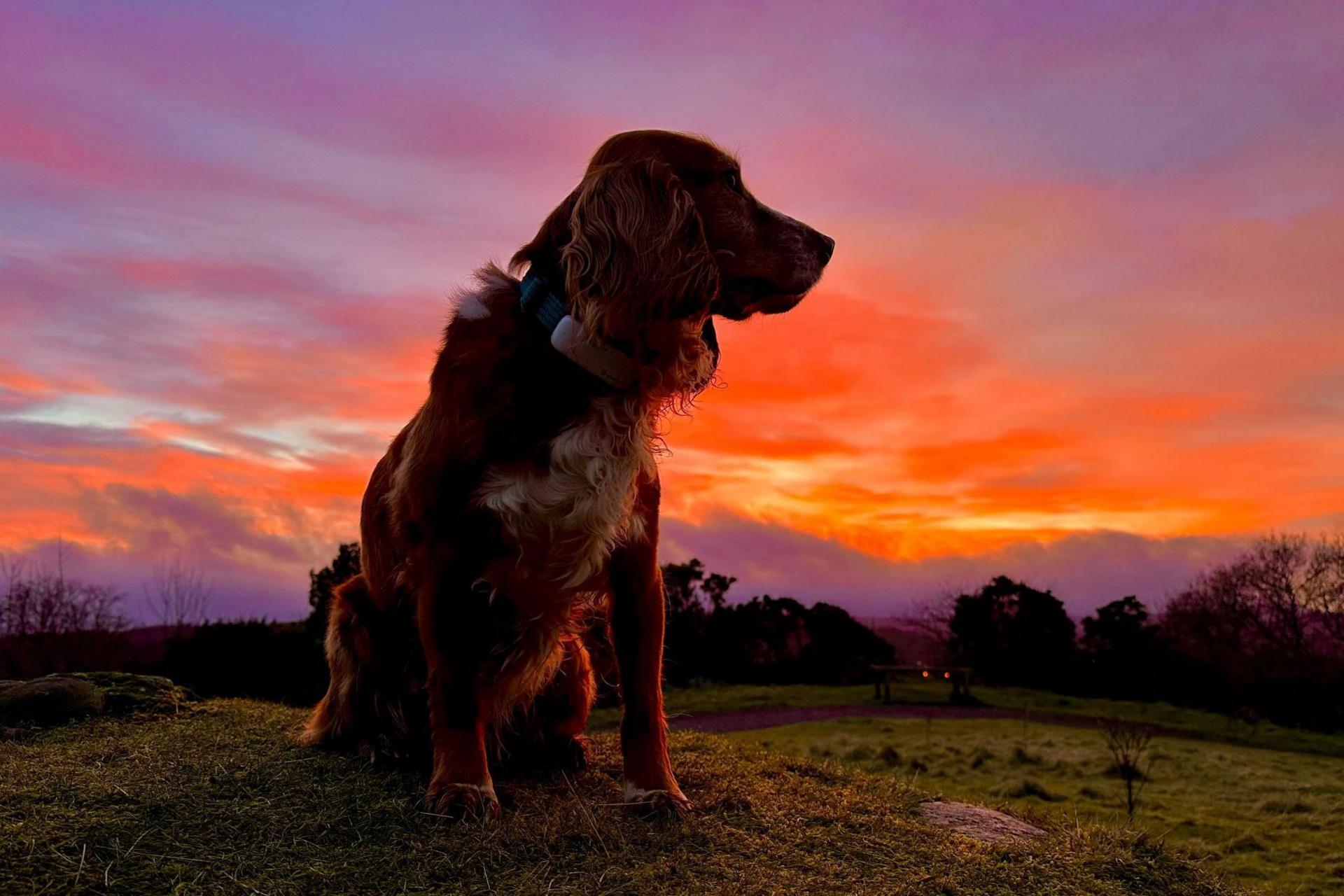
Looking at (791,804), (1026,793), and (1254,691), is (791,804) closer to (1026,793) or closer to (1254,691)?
(1026,793)

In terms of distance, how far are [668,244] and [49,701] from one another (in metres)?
5.76

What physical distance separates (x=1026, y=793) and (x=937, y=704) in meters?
10.3

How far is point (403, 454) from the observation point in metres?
4.32

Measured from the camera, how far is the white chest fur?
3.67 metres

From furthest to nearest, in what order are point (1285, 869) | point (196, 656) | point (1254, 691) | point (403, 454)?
point (1254, 691), point (196, 656), point (1285, 869), point (403, 454)

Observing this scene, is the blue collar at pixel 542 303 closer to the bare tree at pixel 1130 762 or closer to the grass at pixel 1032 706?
the bare tree at pixel 1130 762

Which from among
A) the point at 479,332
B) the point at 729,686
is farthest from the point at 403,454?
the point at 729,686

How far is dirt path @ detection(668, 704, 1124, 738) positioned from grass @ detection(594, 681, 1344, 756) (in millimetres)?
193

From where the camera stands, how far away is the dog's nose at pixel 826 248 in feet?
13.3

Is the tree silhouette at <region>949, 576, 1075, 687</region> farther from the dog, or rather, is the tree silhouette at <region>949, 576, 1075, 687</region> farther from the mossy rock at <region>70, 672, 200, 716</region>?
the dog

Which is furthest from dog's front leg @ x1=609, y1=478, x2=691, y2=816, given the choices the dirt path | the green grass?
the dirt path

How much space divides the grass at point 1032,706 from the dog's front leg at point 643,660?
8.71 m

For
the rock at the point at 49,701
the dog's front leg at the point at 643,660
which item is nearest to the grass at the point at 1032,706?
the rock at the point at 49,701

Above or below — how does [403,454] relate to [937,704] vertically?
above
